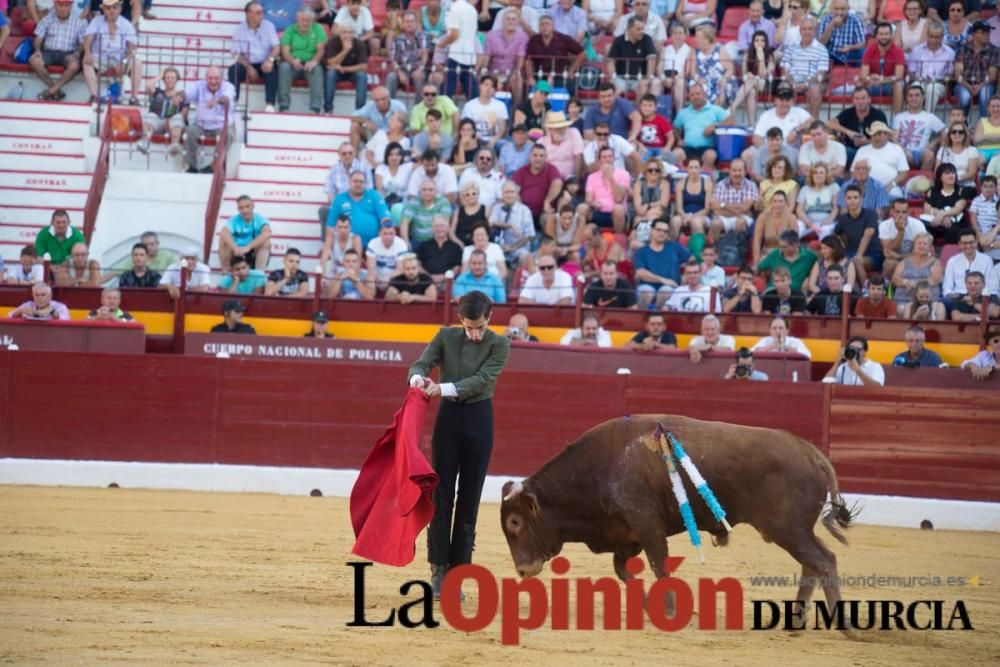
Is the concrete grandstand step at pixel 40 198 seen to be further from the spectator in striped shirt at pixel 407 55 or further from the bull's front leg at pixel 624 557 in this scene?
the bull's front leg at pixel 624 557

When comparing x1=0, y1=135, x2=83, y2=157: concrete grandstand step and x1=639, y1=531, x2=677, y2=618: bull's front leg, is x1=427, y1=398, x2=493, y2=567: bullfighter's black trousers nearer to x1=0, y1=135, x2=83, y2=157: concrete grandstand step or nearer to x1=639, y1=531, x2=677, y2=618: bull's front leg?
x1=639, y1=531, x2=677, y2=618: bull's front leg

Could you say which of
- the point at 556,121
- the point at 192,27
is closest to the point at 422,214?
the point at 556,121

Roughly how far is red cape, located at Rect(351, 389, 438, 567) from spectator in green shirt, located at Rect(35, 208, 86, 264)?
8426 millimetres

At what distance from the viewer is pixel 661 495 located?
799 centimetres

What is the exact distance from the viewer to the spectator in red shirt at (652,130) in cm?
1677

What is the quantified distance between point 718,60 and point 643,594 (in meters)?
10.6

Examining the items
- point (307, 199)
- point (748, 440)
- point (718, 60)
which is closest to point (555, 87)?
point (718, 60)

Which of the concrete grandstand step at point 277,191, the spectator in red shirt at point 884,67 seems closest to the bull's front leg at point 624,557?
the concrete grandstand step at point 277,191

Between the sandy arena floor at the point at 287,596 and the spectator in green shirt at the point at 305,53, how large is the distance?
6868mm

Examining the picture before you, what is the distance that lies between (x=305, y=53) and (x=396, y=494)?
35.2ft

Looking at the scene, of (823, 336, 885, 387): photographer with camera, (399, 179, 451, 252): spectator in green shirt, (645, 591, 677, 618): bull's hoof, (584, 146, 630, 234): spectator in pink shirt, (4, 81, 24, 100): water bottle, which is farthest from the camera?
(4, 81, 24, 100): water bottle

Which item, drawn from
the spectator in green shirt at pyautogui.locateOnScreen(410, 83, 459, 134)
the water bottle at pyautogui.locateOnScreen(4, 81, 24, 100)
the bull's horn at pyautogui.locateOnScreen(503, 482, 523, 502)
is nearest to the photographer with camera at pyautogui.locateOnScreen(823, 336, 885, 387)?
the spectator in green shirt at pyautogui.locateOnScreen(410, 83, 459, 134)

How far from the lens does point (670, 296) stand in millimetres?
14805

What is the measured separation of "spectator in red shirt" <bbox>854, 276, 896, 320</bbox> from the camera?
46.9 feet
